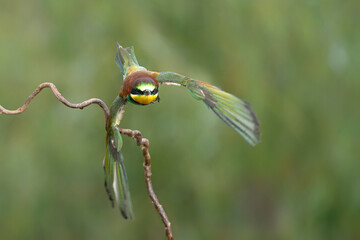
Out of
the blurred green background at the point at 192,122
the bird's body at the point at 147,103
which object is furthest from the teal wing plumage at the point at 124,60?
the blurred green background at the point at 192,122

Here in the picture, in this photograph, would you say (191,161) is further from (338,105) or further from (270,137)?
(338,105)

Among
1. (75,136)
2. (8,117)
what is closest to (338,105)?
(75,136)

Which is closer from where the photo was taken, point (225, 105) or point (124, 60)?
point (225, 105)

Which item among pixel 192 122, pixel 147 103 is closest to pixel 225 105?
pixel 147 103

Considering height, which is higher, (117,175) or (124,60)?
(124,60)

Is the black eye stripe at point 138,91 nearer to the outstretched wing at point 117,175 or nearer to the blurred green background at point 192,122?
the outstretched wing at point 117,175

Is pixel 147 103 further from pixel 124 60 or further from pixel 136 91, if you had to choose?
pixel 124 60

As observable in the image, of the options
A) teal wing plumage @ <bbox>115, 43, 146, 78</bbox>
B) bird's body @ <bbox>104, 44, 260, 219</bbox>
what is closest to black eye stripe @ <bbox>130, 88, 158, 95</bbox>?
bird's body @ <bbox>104, 44, 260, 219</bbox>
